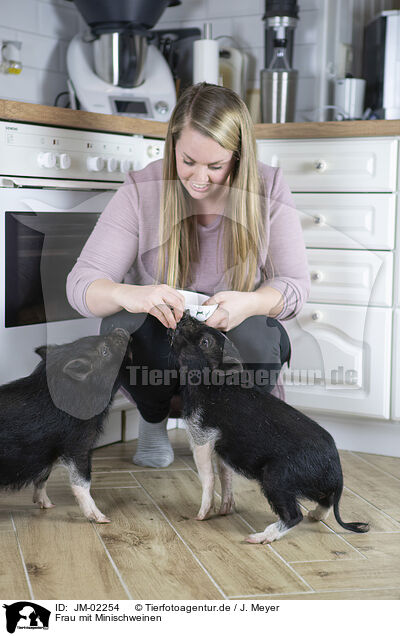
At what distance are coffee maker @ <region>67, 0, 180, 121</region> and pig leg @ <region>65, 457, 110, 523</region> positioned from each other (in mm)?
1278

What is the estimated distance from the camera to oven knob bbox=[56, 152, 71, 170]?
2.02m

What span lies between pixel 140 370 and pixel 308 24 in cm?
163

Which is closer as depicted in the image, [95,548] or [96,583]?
[96,583]

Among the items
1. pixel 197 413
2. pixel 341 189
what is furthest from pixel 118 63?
pixel 197 413

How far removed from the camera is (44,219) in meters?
2.03

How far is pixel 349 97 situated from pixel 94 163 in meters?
1.01

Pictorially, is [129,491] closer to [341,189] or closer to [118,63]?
[341,189]

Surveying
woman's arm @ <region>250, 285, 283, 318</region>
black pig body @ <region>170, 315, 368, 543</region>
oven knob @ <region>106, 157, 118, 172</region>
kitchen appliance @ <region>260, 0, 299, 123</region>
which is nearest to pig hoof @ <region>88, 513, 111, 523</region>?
black pig body @ <region>170, 315, 368, 543</region>

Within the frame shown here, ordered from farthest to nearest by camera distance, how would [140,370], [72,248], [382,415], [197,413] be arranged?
[382,415], [72,248], [140,370], [197,413]

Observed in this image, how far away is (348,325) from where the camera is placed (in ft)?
7.59

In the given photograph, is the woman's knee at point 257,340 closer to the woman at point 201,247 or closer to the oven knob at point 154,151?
the woman at point 201,247

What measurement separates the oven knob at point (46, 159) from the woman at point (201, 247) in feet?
0.68

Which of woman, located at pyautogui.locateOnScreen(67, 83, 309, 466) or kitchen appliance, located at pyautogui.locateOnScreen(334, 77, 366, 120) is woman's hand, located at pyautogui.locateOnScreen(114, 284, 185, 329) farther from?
kitchen appliance, located at pyautogui.locateOnScreen(334, 77, 366, 120)
